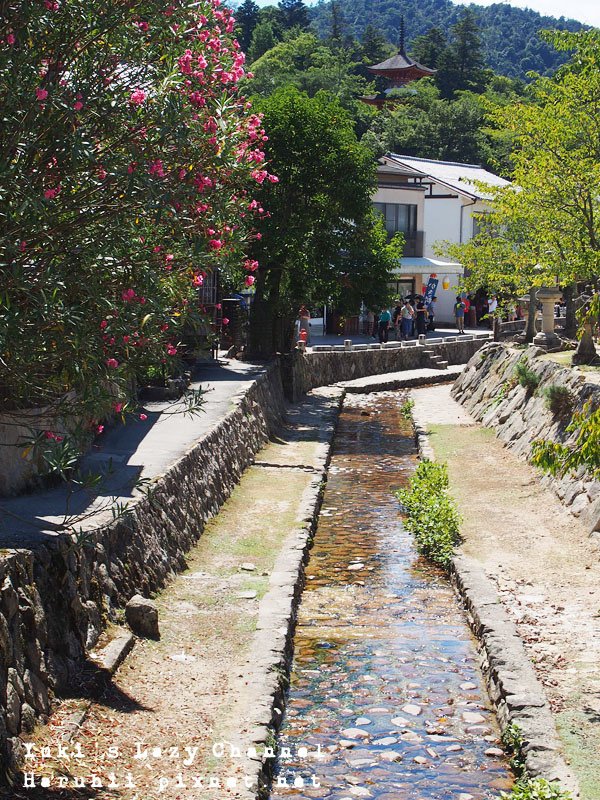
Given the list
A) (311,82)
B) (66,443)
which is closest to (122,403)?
(66,443)

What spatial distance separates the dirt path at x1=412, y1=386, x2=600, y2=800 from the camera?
10.1m

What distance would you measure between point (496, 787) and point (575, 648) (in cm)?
305

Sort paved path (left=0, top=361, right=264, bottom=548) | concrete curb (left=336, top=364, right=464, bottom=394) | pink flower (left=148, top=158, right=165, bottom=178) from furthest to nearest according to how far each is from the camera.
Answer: concrete curb (left=336, top=364, right=464, bottom=394) → paved path (left=0, top=361, right=264, bottom=548) → pink flower (left=148, top=158, right=165, bottom=178)

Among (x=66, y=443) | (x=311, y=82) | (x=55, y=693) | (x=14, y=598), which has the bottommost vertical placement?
(x=55, y=693)

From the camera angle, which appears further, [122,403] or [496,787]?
[122,403]

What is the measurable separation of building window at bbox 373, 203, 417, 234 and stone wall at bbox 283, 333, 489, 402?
27.2 ft

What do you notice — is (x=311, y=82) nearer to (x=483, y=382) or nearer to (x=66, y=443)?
(x=483, y=382)

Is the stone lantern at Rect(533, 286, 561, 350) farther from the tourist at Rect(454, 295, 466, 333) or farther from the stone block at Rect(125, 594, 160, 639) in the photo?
the stone block at Rect(125, 594, 160, 639)

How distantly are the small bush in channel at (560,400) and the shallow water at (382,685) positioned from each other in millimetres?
5733

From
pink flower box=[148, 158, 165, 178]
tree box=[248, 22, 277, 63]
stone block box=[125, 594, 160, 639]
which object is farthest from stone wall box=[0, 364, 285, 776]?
tree box=[248, 22, 277, 63]

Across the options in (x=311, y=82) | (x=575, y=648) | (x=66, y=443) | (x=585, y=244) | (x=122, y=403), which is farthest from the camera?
(x=311, y=82)

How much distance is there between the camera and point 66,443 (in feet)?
27.9

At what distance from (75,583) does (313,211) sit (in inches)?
873

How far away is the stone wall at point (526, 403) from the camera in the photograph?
17.9 meters
